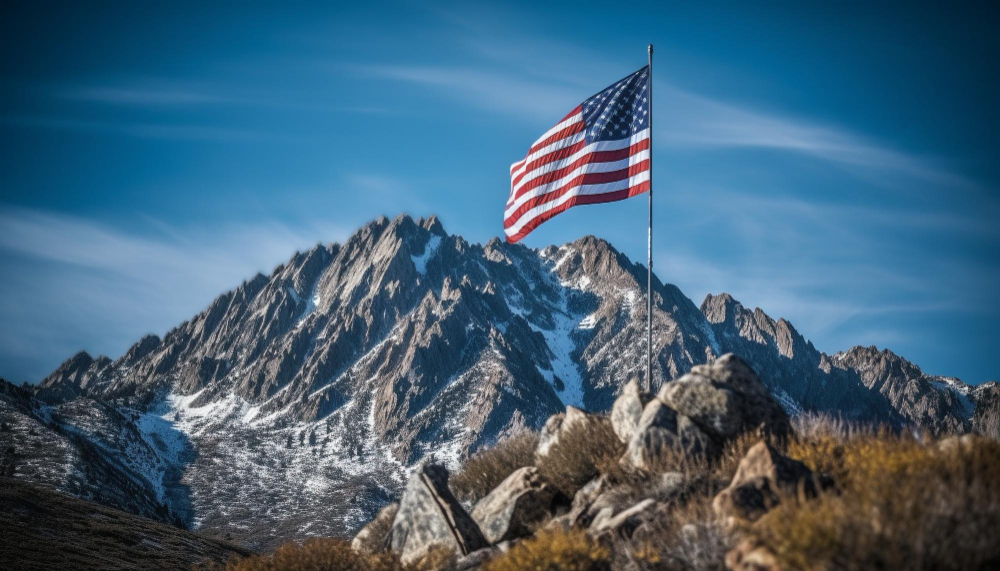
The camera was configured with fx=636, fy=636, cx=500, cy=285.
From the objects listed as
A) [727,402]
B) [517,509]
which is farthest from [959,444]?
[517,509]

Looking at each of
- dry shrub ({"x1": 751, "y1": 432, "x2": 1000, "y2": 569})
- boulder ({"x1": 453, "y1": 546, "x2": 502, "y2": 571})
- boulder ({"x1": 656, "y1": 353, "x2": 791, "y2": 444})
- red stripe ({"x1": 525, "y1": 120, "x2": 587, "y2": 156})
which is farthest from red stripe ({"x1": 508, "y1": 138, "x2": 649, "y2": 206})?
dry shrub ({"x1": 751, "y1": 432, "x2": 1000, "y2": 569})

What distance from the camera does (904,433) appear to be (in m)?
10.7

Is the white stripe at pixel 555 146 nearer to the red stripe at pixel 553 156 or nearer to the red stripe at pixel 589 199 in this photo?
the red stripe at pixel 553 156

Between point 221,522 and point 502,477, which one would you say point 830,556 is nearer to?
point 502,477

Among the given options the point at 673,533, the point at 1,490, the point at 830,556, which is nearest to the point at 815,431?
the point at 673,533

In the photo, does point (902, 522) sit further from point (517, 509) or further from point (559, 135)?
point (559, 135)

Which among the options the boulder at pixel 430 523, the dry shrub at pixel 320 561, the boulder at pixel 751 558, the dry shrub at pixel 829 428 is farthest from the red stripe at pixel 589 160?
the boulder at pixel 751 558

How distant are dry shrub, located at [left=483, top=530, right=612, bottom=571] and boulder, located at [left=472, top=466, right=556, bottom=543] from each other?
312 centimetres

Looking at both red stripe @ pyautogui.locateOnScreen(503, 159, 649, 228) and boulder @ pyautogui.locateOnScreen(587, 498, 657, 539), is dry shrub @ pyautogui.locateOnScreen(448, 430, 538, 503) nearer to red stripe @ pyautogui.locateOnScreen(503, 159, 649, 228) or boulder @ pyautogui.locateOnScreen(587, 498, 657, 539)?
boulder @ pyautogui.locateOnScreen(587, 498, 657, 539)

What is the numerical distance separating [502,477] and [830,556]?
10.7 meters

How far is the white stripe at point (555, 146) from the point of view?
19609 mm

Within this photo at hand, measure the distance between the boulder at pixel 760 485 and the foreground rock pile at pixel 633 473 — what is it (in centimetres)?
2

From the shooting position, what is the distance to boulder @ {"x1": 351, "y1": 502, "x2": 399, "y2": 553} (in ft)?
50.4

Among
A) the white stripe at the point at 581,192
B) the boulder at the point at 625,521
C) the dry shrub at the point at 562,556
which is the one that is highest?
the white stripe at the point at 581,192
